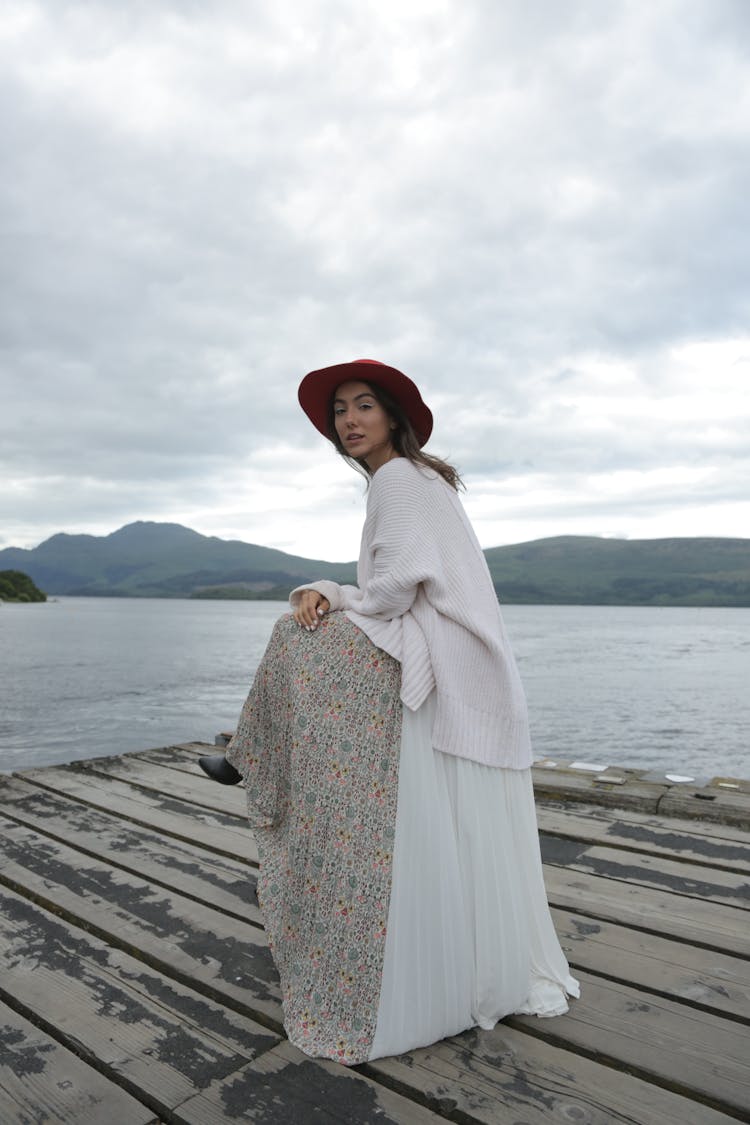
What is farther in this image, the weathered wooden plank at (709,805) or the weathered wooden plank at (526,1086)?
the weathered wooden plank at (709,805)

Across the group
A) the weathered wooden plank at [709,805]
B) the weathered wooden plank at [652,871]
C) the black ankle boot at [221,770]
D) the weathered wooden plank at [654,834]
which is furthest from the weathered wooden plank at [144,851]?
the weathered wooden plank at [709,805]

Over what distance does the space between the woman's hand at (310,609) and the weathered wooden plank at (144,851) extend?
1.37m

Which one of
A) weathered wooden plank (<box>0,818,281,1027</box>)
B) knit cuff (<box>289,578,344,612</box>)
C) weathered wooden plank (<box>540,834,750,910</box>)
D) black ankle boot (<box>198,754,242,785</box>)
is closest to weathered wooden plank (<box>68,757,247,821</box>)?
weathered wooden plank (<box>0,818,281,1027</box>)

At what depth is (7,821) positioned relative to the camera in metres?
4.27

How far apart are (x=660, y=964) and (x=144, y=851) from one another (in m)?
2.48

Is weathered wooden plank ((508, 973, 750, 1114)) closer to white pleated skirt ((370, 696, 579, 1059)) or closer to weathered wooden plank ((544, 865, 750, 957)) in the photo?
white pleated skirt ((370, 696, 579, 1059))

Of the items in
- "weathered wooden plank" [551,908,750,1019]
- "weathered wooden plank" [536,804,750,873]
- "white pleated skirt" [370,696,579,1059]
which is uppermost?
"white pleated skirt" [370,696,579,1059]

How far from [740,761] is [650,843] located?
12.6m

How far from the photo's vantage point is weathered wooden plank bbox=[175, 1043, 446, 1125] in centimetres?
180

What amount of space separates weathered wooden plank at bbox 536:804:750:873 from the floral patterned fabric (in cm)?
208

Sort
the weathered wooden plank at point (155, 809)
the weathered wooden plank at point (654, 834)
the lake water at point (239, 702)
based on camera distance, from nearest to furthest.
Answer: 1. the weathered wooden plank at point (654, 834)
2. the weathered wooden plank at point (155, 809)
3. the lake water at point (239, 702)

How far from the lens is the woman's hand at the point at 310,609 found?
8.00 feet

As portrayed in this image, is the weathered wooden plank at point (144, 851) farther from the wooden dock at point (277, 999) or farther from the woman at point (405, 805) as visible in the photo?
the woman at point (405, 805)

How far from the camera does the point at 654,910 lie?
3004 millimetres
